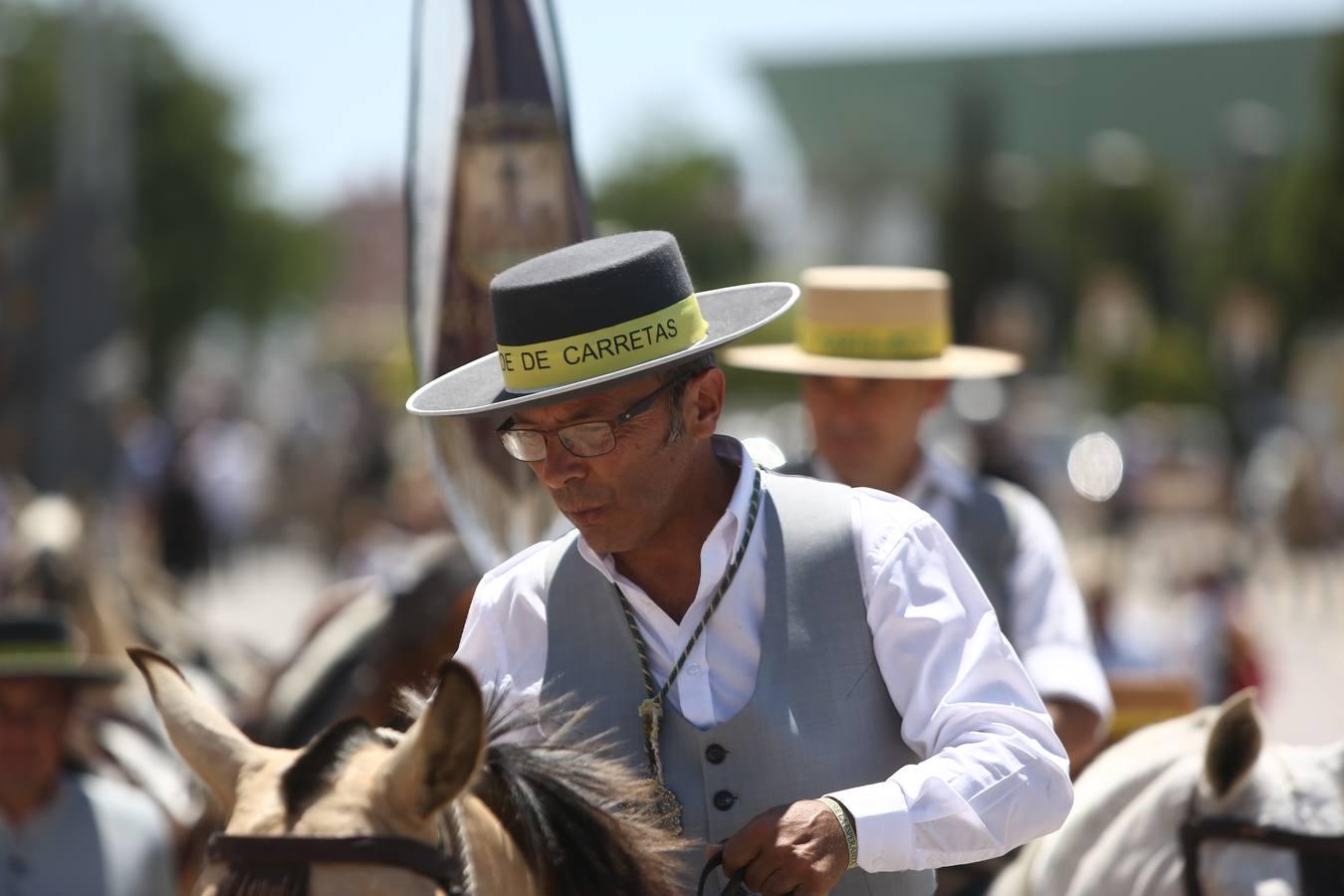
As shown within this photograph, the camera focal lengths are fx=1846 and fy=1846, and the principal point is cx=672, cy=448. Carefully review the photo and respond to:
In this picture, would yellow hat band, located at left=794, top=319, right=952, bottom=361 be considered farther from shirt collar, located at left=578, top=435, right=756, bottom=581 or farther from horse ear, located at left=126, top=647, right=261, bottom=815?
horse ear, located at left=126, top=647, right=261, bottom=815

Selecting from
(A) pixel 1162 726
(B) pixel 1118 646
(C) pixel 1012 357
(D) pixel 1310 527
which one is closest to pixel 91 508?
(B) pixel 1118 646

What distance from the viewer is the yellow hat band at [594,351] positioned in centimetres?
246

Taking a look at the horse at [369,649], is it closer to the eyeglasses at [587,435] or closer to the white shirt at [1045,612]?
the white shirt at [1045,612]

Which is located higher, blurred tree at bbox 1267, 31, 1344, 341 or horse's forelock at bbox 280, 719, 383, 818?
horse's forelock at bbox 280, 719, 383, 818

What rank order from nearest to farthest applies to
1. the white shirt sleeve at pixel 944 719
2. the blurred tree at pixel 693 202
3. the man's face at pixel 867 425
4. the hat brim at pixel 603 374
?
the white shirt sleeve at pixel 944 719
the hat brim at pixel 603 374
the man's face at pixel 867 425
the blurred tree at pixel 693 202

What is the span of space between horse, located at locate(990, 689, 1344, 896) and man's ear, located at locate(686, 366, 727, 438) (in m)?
1.02

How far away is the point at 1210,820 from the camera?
9.96ft

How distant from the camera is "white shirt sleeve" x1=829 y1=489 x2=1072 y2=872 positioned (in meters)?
2.30

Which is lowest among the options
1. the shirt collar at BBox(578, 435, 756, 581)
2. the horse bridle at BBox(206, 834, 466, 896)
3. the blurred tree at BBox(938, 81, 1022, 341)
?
the blurred tree at BBox(938, 81, 1022, 341)

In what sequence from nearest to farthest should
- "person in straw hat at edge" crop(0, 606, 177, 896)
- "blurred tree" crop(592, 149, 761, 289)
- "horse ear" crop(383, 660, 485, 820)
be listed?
"horse ear" crop(383, 660, 485, 820) → "person in straw hat at edge" crop(0, 606, 177, 896) → "blurred tree" crop(592, 149, 761, 289)

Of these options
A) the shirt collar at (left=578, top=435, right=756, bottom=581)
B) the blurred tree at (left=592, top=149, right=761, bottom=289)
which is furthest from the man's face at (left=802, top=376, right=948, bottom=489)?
the blurred tree at (left=592, top=149, right=761, bottom=289)

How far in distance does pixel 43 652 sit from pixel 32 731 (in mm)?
298

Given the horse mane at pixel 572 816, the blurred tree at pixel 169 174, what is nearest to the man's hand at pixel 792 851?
the horse mane at pixel 572 816

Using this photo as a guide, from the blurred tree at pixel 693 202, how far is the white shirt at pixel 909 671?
190 feet
